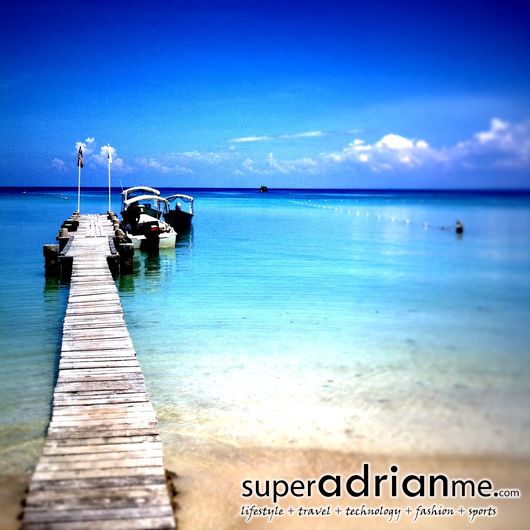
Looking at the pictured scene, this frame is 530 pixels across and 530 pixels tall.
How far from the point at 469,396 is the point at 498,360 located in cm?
219

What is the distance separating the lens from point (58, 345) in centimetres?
1066

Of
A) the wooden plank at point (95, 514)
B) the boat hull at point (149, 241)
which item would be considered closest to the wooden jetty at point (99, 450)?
the wooden plank at point (95, 514)

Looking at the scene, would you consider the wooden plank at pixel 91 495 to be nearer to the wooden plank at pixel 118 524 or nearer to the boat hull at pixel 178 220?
the wooden plank at pixel 118 524

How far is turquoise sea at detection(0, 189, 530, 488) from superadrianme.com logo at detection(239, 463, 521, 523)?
0.67 metres

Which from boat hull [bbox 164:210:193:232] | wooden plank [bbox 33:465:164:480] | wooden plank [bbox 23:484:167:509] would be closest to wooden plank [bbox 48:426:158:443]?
wooden plank [bbox 33:465:164:480]

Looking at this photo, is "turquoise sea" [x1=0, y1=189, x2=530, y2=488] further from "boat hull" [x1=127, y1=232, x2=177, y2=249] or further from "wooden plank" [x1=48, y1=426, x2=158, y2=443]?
"boat hull" [x1=127, y1=232, x2=177, y2=249]

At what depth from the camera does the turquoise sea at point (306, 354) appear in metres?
7.44

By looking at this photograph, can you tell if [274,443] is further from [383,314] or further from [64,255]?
[64,255]

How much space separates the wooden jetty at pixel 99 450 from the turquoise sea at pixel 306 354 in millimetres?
878

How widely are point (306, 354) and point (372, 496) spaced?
4.66m

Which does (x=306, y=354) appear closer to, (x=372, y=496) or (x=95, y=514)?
(x=372, y=496)

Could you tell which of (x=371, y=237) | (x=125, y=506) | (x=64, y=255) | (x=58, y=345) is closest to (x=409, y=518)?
(x=125, y=506)

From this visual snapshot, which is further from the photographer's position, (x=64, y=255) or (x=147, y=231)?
(x=147, y=231)

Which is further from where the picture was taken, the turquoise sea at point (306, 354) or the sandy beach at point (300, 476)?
the turquoise sea at point (306, 354)
